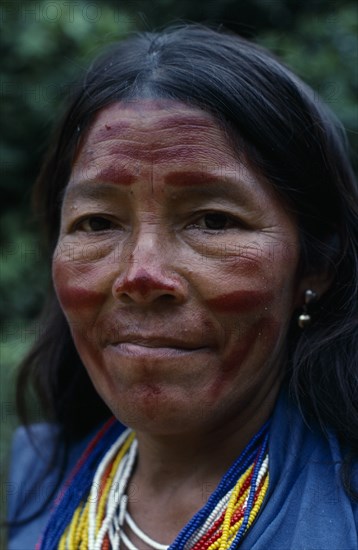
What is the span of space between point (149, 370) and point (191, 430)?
178 millimetres

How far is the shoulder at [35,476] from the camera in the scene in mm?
2150

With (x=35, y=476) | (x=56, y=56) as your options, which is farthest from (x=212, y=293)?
(x=56, y=56)

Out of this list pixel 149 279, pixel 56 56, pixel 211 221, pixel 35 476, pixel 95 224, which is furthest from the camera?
pixel 56 56

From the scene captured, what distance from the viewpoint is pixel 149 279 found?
159 cm

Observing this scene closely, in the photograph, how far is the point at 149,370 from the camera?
1648 millimetres

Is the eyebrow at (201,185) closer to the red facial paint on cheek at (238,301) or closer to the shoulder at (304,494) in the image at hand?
the red facial paint on cheek at (238,301)

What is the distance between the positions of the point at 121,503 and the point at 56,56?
10.7 ft

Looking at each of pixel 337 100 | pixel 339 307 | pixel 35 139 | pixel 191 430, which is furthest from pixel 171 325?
pixel 35 139

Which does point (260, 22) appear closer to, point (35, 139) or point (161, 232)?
point (35, 139)

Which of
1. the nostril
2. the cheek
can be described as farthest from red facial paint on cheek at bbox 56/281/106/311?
the nostril

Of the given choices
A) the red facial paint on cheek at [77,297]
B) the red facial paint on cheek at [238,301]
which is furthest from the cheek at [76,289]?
the red facial paint on cheek at [238,301]

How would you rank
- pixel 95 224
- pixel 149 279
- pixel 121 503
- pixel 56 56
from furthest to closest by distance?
pixel 56 56 → pixel 121 503 → pixel 95 224 → pixel 149 279

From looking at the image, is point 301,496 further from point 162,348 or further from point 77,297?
point 77,297

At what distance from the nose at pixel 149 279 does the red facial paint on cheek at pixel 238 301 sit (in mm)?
74
